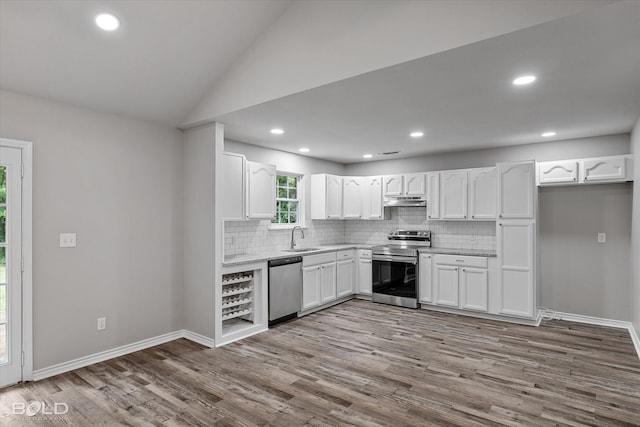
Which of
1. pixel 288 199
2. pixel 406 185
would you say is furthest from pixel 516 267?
pixel 288 199

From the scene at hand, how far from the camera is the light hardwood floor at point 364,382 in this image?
2568 millimetres

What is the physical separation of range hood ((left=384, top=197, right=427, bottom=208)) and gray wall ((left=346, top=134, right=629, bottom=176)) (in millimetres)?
600

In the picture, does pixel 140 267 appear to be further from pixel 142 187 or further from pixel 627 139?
pixel 627 139

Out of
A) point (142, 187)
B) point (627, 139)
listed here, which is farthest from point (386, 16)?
point (627, 139)

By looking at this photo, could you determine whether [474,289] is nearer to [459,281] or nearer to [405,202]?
[459,281]

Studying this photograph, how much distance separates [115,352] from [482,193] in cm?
508

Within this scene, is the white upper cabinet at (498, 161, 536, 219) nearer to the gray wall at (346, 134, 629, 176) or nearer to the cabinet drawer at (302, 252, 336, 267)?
the gray wall at (346, 134, 629, 176)

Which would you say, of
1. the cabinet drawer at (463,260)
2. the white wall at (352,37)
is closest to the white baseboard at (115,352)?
the white wall at (352,37)

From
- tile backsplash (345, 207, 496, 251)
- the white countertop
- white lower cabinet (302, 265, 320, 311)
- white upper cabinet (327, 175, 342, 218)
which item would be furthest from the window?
tile backsplash (345, 207, 496, 251)

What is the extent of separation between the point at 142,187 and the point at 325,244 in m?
3.44

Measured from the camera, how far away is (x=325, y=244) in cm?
655

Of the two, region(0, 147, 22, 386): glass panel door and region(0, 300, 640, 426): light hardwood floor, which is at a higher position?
region(0, 147, 22, 386): glass panel door

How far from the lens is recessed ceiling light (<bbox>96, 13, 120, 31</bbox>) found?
270 centimetres

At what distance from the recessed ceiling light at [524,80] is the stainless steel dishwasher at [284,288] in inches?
129
